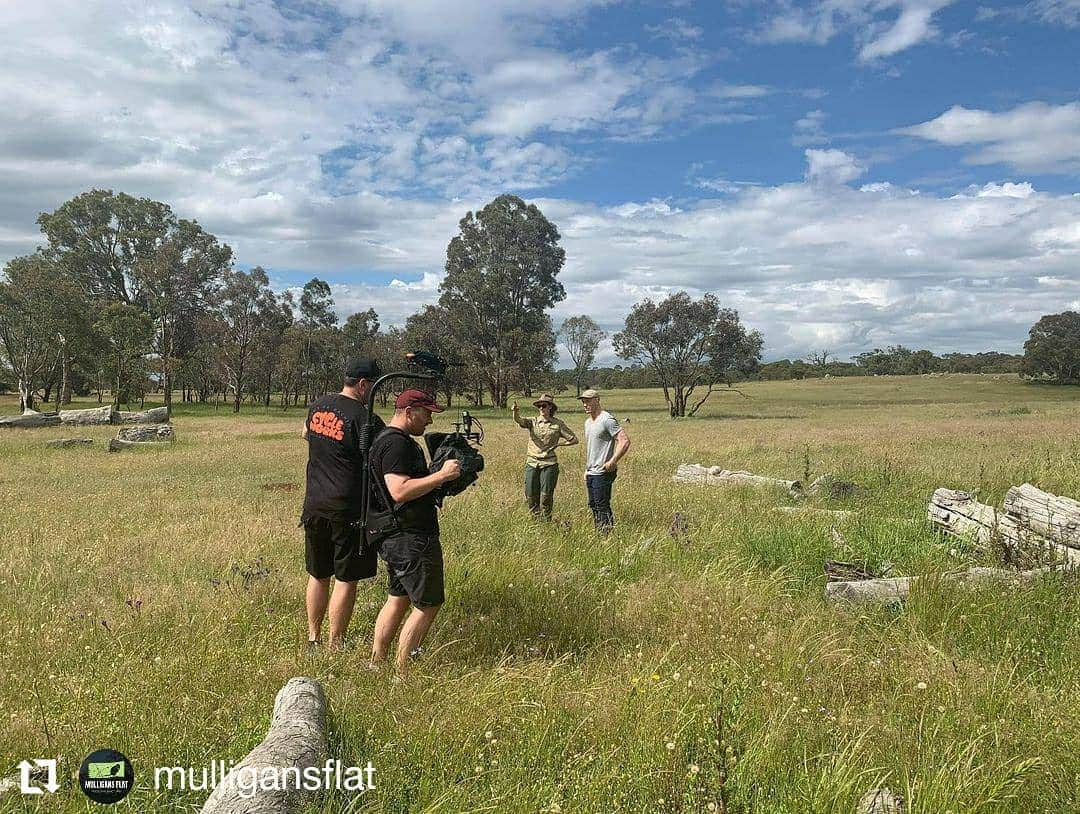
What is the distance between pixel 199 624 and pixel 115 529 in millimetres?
4738

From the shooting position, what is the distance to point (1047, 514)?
6871 millimetres

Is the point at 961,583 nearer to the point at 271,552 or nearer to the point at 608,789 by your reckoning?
the point at 608,789

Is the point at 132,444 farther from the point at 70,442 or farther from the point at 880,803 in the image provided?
the point at 880,803

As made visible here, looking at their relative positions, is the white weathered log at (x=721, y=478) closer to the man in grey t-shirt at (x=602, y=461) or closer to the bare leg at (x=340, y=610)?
the man in grey t-shirt at (x=602, y=461)

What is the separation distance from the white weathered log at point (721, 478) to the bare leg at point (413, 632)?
28.6 ft

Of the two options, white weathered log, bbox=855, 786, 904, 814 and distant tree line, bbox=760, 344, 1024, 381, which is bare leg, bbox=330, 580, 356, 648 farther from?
distant tree line, bbox=760, 344, 1024, 381

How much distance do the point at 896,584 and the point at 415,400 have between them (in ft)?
14.9

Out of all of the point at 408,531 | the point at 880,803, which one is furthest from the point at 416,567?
the point at 880,803

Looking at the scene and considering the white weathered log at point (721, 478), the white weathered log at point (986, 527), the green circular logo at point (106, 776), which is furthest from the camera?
the white weathered log at point (721, 478)

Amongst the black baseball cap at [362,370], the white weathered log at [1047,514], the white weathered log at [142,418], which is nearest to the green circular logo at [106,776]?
the black baseball cap at [362,370]

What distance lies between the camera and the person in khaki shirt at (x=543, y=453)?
854 cm

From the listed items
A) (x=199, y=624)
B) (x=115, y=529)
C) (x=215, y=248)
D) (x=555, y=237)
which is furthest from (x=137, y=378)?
(x=199, y=624)

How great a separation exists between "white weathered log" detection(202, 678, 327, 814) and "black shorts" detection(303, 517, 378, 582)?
1162 millimetres

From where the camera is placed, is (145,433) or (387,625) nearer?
(387,625)
